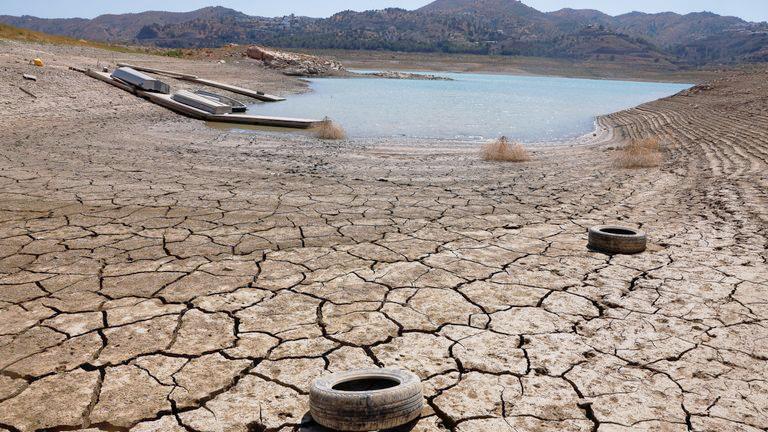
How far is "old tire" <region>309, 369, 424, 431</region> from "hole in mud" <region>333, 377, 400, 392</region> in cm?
8

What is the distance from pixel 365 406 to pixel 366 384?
29cm

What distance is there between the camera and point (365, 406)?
89.0 inches

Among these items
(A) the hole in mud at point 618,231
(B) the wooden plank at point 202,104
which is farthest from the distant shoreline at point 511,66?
(A) the hole in mud at point 618,231

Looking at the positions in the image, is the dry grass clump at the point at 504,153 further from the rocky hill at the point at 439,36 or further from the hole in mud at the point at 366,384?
the rocky hill at the point at 439,36

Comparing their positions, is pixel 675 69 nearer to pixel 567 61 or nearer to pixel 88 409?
pixel 567 61

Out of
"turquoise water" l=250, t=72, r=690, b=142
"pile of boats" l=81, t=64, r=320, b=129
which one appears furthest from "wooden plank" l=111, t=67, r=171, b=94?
"turquoise water" l=250, t=72, r=690, b=142

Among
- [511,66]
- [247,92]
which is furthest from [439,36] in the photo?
[247,92]

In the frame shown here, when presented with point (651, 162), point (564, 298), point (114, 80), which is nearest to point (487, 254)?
point (564, 298)

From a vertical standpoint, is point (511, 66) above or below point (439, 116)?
above

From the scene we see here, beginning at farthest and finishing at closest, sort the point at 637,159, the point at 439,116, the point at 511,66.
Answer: the point at 511,66
the point at 439,116
the point at 637,159

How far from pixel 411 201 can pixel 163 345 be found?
386cm

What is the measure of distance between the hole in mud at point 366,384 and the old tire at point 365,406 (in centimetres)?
8

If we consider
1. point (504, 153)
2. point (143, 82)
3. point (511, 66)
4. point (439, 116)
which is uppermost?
point (511, 66)

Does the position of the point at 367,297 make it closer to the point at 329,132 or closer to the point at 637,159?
the point at 637,159
